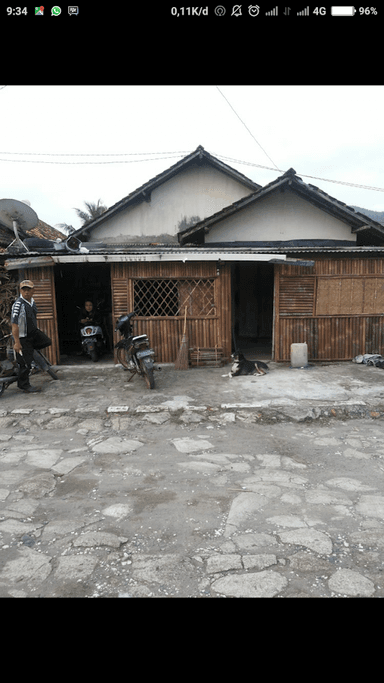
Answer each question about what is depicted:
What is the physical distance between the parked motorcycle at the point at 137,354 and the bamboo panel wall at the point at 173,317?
1.12 metres

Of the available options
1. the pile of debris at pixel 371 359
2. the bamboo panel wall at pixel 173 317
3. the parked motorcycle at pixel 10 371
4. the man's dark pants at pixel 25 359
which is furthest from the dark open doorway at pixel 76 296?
the pile of debris at pixel 371 359

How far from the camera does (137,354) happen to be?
308 inches

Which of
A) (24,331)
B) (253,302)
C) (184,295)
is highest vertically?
(184,295)

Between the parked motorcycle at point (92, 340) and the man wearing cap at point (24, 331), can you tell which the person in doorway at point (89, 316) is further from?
the man wearing cap at point (24, 331)

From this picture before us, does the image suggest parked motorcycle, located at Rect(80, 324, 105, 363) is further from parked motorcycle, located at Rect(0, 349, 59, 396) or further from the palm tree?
the palm tree

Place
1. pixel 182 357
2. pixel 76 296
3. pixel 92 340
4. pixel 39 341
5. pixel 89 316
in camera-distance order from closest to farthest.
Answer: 1. pixel 39 341
2. pixel 182 357
3. pixel 92 340
4. pixel 89 316
5. pixel 76 296

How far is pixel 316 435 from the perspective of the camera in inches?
217

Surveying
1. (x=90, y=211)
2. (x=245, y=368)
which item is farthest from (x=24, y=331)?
Answer: (x=90, y=211)

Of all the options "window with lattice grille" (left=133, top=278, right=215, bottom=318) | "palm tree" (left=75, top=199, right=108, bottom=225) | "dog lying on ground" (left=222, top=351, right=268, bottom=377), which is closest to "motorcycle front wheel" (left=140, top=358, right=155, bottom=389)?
"dog lying on ground" (left=222, top=351, right=268, bottom=377)

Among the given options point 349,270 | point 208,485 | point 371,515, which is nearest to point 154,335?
point 349,270

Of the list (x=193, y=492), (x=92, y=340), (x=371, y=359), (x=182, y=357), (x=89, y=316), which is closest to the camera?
(x=193, y=492)

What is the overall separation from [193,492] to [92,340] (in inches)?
283

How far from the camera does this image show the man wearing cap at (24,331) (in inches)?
291

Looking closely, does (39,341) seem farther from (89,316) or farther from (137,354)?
(89,316)
